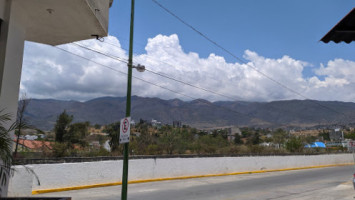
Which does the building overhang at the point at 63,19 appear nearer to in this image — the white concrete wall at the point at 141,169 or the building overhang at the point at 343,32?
the building overhang at the point at 343,32

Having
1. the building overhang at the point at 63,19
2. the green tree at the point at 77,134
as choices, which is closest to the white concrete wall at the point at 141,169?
the building overhang at the point at 63,19

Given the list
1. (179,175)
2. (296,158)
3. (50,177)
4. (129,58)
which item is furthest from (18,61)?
(296,158)

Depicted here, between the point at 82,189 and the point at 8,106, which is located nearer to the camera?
the point at 8,106

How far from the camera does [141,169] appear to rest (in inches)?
650

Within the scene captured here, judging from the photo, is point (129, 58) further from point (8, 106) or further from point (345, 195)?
point (345, 195)

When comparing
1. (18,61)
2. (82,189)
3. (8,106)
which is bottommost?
(82,189)

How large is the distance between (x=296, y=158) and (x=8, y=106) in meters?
29.9

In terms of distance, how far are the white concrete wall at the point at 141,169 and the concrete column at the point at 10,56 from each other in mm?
5911

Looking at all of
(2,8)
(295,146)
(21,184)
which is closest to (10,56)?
(2,8)

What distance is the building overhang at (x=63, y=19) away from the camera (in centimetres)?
640

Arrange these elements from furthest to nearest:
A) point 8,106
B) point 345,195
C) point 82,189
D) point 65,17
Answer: point 82,189
point 345,195
point 65,17
point 8,106

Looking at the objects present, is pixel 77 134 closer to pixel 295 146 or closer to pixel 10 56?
pixel 295 146

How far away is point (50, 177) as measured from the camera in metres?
12.5

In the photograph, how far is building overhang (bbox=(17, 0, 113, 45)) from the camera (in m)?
6.40
